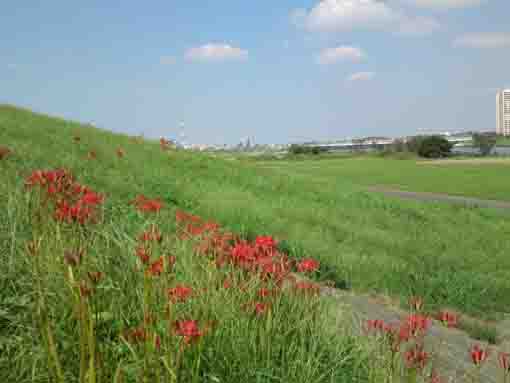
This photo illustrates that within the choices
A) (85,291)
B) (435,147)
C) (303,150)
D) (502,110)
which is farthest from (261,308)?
(502,110)

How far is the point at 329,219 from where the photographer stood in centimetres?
1084

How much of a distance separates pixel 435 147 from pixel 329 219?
88.8 meters

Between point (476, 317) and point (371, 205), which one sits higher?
point (371, 205)

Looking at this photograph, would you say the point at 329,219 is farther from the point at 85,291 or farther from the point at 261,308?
the point at 85,291

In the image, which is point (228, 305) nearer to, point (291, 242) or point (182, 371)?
point (182, 371)

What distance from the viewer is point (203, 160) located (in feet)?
52.3

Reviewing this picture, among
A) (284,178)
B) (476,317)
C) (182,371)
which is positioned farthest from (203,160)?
(182,371)

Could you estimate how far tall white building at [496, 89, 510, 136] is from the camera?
17488cm

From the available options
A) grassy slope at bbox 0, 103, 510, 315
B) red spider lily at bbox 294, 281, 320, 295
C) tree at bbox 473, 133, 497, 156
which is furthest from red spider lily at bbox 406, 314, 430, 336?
tree at bbox 473, 133, 497, 156

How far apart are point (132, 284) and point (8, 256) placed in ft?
3.23

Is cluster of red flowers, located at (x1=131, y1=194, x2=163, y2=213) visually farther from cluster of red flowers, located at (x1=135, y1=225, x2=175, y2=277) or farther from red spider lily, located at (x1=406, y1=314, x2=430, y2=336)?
red spider lily, located at (x1=406, y1=314, x2=430, y2=336)

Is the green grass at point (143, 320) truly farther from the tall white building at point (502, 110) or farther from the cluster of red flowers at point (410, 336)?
the tall white building at point (502, 110)

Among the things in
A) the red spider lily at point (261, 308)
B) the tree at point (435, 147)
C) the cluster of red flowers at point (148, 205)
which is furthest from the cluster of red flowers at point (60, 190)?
the tree at point (435, 147)

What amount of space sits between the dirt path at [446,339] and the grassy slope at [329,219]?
38.2 inches
